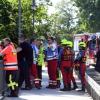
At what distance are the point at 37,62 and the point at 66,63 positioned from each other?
1687 millimetres

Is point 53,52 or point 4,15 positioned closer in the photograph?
point 53,52

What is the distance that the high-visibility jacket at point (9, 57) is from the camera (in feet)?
53.7

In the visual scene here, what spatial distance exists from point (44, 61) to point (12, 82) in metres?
4.93

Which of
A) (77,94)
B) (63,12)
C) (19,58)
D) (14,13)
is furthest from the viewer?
(63,12)

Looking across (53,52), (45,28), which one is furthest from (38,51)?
(45,28)

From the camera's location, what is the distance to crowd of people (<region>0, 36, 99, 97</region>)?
653 inches

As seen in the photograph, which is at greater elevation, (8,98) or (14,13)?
(14,13)

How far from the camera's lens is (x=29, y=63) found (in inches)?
772

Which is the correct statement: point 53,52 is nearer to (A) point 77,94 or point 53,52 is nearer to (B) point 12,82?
(A) point 77,94

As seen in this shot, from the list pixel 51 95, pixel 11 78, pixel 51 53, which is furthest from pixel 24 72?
pixel 11 78

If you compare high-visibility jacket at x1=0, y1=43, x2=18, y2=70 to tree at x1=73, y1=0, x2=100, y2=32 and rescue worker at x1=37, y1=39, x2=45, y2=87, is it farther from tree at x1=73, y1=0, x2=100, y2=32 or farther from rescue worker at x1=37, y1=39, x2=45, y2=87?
tree at x1=73, y1=0, x2=100, y2=32

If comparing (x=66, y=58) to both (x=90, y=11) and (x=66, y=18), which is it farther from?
(x=66, y=18)

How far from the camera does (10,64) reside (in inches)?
645

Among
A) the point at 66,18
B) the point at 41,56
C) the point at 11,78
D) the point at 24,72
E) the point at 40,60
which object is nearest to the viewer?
the point at 11,78
